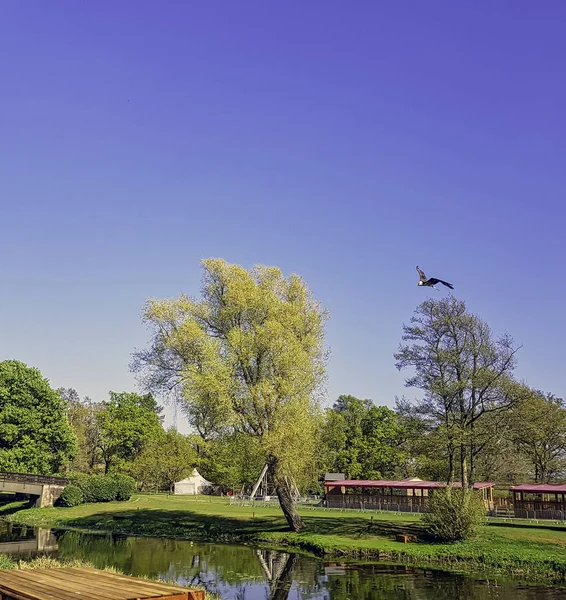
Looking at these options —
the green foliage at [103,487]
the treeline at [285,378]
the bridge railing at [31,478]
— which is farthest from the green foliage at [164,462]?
the treeline at [285,378]

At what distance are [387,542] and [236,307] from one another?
60.1 feet

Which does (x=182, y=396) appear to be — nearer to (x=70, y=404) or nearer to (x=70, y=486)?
(x=70, y=486)

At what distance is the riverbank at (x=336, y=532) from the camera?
106 feet

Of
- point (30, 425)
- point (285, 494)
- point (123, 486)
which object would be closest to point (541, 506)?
point (285, 494)

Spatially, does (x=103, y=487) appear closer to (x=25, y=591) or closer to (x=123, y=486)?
(x=123, y=486)

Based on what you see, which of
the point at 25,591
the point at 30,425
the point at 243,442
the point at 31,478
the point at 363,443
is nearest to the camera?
the point at 25,591

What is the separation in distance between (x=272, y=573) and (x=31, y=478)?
40624 millimetres

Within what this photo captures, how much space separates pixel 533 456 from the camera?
73.2 metres

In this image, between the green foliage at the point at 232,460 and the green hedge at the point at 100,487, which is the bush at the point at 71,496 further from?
the green foliage at the point at 232,460

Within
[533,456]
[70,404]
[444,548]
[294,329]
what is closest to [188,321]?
[294,329]

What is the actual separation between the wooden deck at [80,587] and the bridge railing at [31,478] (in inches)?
2054

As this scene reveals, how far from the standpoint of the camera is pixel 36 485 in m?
62.8

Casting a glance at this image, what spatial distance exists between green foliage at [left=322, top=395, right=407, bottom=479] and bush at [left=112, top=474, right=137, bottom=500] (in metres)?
29.0

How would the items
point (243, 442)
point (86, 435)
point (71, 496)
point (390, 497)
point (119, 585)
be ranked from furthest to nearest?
point (86, 435)
point (71, 496)
point (390, 497)
point (243, 442)
point (119, 585)
